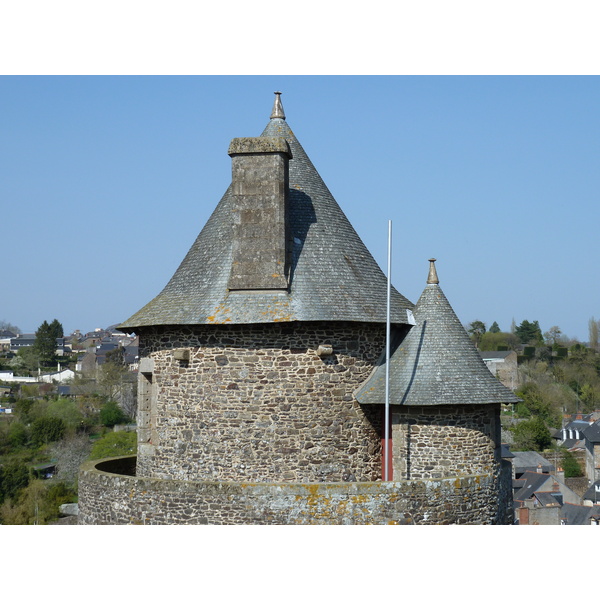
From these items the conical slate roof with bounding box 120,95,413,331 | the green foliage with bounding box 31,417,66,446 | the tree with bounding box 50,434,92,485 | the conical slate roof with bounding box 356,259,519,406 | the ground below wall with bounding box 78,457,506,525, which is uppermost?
the conical slate roof with bounding box 120,95,413,331

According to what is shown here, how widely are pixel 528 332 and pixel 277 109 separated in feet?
286

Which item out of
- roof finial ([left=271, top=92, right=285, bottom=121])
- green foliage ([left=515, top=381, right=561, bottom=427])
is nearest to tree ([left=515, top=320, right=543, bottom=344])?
green foliage ([left=515, top=381, right=561, bottom=427])

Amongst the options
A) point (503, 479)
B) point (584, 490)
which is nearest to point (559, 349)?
point (584, 490)

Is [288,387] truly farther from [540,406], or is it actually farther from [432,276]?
[540,406]

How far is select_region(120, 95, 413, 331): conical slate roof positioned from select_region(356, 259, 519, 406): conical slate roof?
501mm

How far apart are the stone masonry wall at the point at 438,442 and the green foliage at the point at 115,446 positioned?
107ft

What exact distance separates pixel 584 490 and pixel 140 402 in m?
45.4

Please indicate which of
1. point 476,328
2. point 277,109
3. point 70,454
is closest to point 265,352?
point 277,109

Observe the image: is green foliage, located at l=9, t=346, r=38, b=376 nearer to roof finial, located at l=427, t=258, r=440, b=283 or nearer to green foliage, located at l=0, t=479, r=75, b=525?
green foliage, located at l=0, t=479, r=75, b=525

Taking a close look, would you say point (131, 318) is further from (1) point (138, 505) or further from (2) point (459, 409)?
(2) point (459, 409)

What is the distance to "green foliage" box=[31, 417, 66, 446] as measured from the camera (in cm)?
5409

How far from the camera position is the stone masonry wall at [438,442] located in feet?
41.7

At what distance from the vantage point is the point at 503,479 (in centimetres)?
1335

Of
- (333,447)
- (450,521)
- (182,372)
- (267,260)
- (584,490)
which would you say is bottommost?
(584,490)
